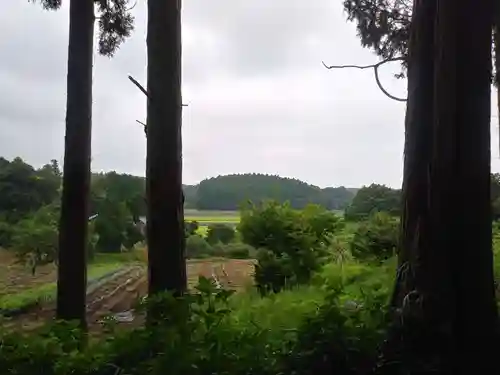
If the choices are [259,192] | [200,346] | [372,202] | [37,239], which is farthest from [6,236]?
[200,346]

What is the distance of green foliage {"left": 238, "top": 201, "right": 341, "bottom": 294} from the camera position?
35.6 feet

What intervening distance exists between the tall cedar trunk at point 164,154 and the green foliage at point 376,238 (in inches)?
317

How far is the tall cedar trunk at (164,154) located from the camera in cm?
477

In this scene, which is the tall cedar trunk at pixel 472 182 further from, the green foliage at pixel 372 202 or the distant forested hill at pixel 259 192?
the green foliage at pixel 372 202

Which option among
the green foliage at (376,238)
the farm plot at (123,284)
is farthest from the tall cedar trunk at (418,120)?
the green foliage at (376,238)

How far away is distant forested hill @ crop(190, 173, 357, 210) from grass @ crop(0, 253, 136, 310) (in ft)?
11.3

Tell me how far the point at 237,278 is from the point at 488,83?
353 inches

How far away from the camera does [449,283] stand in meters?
3.02

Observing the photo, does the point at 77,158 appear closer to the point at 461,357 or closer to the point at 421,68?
the point at 421,68

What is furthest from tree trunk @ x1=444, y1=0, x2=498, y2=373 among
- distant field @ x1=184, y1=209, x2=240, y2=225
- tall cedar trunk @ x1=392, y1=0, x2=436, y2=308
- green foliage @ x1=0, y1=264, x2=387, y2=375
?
distant field @ x1=184, y1=209, x2=240, y2=225

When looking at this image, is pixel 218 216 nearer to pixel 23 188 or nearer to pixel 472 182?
pixel 472 182

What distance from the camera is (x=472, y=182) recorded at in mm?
3045

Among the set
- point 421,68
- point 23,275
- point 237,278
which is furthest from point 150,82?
point 23,275

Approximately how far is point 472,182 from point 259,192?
8223mm
